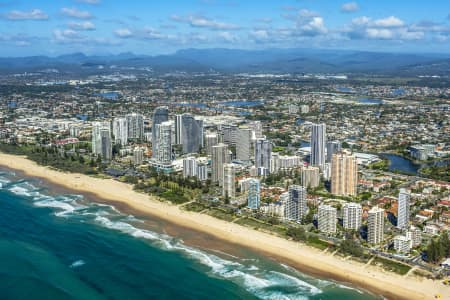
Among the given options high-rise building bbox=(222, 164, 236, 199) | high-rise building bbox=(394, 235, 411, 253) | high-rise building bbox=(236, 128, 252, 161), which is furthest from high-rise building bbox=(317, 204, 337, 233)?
high-rise building bbox=(236, 128, 252, 161)

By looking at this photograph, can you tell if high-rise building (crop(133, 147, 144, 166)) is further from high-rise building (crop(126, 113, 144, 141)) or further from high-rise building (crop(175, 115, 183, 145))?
high-rise building (crop(126, 113, 144, 141))

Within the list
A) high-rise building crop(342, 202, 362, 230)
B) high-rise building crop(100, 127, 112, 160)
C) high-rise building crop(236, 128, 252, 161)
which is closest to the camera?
high-rise building crop(342, 202, 362, 230)

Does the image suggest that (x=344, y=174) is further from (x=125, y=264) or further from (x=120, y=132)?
(x=120, y=132)

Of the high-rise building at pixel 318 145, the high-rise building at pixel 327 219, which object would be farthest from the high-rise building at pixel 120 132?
the high-rise building at pixel 327 219

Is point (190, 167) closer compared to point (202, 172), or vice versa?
point (202, 172)

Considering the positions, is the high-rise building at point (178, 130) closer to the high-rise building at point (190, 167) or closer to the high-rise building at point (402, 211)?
the high-rise building at point (190, 167)

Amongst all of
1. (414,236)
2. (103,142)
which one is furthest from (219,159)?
(414,236)

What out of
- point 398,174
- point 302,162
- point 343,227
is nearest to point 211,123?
point 302,162
